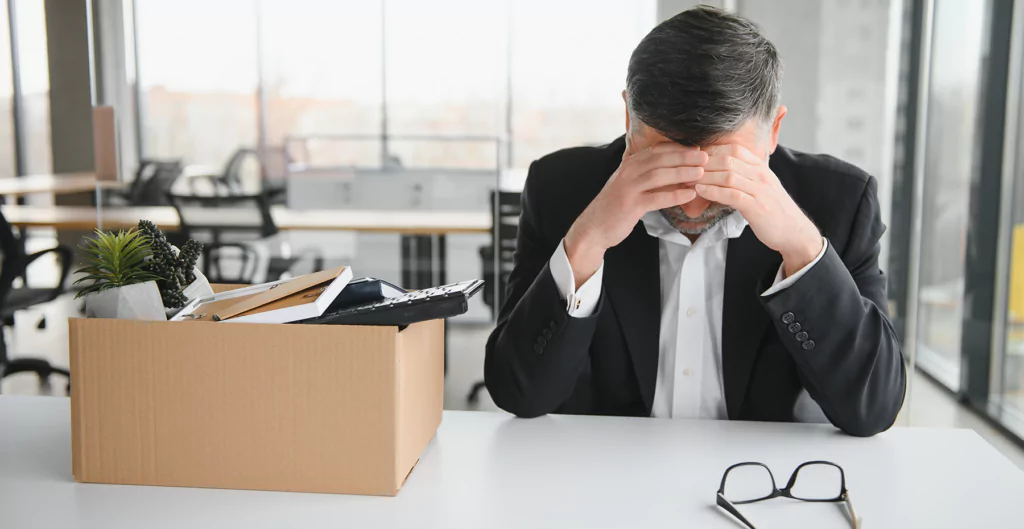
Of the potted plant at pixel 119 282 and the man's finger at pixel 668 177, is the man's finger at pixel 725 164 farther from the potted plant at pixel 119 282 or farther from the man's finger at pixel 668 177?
the potted plant at pixel 119 282

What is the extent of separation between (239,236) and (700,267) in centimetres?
279

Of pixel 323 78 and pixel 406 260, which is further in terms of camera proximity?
pixel 406 260

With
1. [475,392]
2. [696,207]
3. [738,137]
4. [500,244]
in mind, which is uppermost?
[738,137]

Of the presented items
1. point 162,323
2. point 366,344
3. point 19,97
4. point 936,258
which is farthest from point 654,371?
point 19,97

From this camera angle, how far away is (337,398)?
2.88 ft

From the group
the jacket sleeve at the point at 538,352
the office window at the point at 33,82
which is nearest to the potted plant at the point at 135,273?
the jacket sleeve at the point at 538,352

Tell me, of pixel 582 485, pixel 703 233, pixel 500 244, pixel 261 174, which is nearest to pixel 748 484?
pixel 582 485

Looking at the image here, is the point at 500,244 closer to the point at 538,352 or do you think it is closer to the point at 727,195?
the point at 538,352

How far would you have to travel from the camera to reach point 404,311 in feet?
2.93

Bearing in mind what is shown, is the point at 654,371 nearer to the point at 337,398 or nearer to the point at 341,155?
the point at 337,398

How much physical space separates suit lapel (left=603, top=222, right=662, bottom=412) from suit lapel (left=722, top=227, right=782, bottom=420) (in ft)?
0.37

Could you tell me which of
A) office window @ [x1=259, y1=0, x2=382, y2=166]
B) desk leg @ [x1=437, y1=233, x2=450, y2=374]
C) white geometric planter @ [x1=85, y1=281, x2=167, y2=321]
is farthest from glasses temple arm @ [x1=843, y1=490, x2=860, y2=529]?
office window @ [x1=259, y1=0, x2=382, y2=166]

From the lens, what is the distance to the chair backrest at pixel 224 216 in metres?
3.62

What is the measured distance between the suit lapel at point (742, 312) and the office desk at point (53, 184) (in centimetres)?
316
